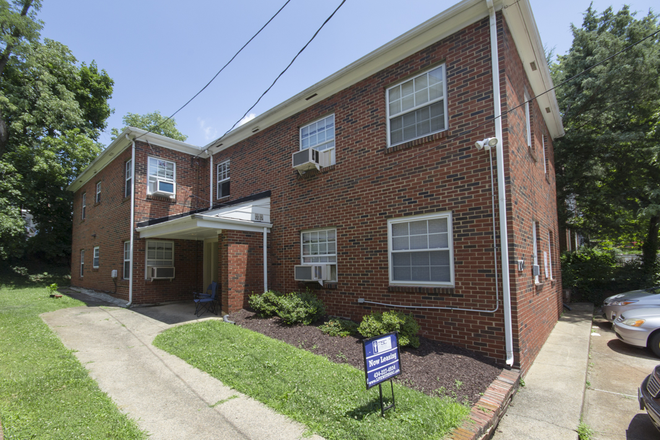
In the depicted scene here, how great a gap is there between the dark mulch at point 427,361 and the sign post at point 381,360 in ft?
3.13

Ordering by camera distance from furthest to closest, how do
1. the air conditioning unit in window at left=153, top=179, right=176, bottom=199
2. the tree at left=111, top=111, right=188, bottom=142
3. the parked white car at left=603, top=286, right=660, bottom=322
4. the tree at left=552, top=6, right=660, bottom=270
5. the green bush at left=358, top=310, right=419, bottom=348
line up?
the tree at left=111, top=111, right=188, bottom=142, the air conditioning unit in window at left=153, top=179, right=176, bottom=199, the tree at left=552, top=6, right=660, bottom=270, the parked white car at left=603, top=286, right=660, bottom=322, the green bush at left=358, top=310, right=419, bottom=348

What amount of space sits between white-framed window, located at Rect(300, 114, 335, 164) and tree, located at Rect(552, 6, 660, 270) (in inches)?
407

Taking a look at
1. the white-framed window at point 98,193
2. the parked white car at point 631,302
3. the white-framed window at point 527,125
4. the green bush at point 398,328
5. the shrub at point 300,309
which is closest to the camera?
the green bush at point 398,328

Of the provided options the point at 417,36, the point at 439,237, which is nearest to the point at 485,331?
the point at 439,237

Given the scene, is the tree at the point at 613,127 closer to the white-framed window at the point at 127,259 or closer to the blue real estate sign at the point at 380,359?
the blue real estate sign at the point at 380,359

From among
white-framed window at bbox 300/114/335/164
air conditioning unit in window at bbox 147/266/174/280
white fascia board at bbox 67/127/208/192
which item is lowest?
air conditioning unit in window at bbox 147/266/174/280

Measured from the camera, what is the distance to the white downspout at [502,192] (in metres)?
→ 5.01

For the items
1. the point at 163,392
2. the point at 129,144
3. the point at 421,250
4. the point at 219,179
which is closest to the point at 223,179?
the point at 219,179

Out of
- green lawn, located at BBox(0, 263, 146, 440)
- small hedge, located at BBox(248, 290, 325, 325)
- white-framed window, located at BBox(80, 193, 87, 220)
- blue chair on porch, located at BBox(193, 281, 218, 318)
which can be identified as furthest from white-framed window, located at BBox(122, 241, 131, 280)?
white-framed window, located at BBox(80, 193, 87, 220)

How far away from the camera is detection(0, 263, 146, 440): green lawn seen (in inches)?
126

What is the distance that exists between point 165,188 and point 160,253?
242 cm

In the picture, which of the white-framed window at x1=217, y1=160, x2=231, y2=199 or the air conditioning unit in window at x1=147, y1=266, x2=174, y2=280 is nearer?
the air conditioning unit in window at x1=147, y1=266, x2=174, y2=280

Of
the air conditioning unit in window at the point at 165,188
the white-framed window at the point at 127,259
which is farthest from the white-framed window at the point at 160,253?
the air conditioning unit in window at the point at 165,188

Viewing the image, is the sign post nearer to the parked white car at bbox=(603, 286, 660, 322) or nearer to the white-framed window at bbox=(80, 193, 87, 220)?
the parked white car at bbox=(603, 286, 660, 322)
